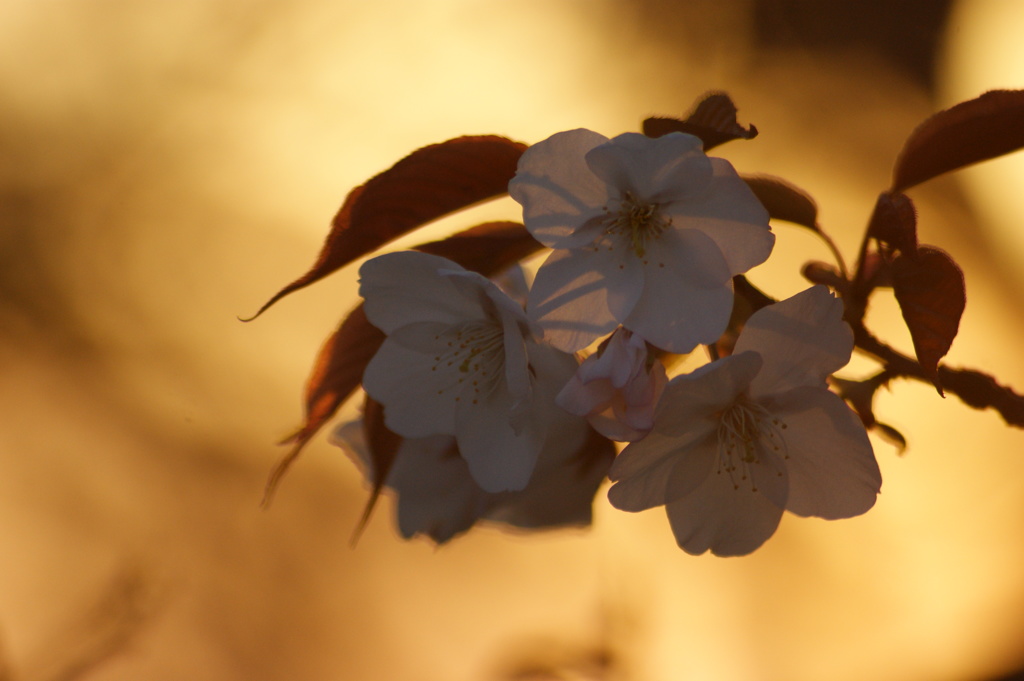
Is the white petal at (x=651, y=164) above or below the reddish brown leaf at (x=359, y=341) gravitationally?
above

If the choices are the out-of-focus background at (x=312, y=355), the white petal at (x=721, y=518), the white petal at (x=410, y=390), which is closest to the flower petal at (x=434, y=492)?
the white petal at (x=410, y=390)

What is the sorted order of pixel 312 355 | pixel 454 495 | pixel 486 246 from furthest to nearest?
pixel 312 355 < pixel 454 495 < pixel 486 246

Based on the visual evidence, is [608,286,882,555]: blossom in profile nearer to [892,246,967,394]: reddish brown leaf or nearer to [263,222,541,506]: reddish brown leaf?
[892,246,967,394]: reddish brown leaf

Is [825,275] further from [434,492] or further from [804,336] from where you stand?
[434,492]

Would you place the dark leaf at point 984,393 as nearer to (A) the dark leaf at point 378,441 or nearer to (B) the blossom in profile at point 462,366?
(B) the blossom in profile at point 462,366

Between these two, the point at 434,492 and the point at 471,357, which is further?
the point at 434,492

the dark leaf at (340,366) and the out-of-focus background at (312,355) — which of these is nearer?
the dark leaf at (340,366)

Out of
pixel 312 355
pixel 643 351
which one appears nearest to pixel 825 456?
pixel 643 351

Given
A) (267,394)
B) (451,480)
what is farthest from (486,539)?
(451,480)
